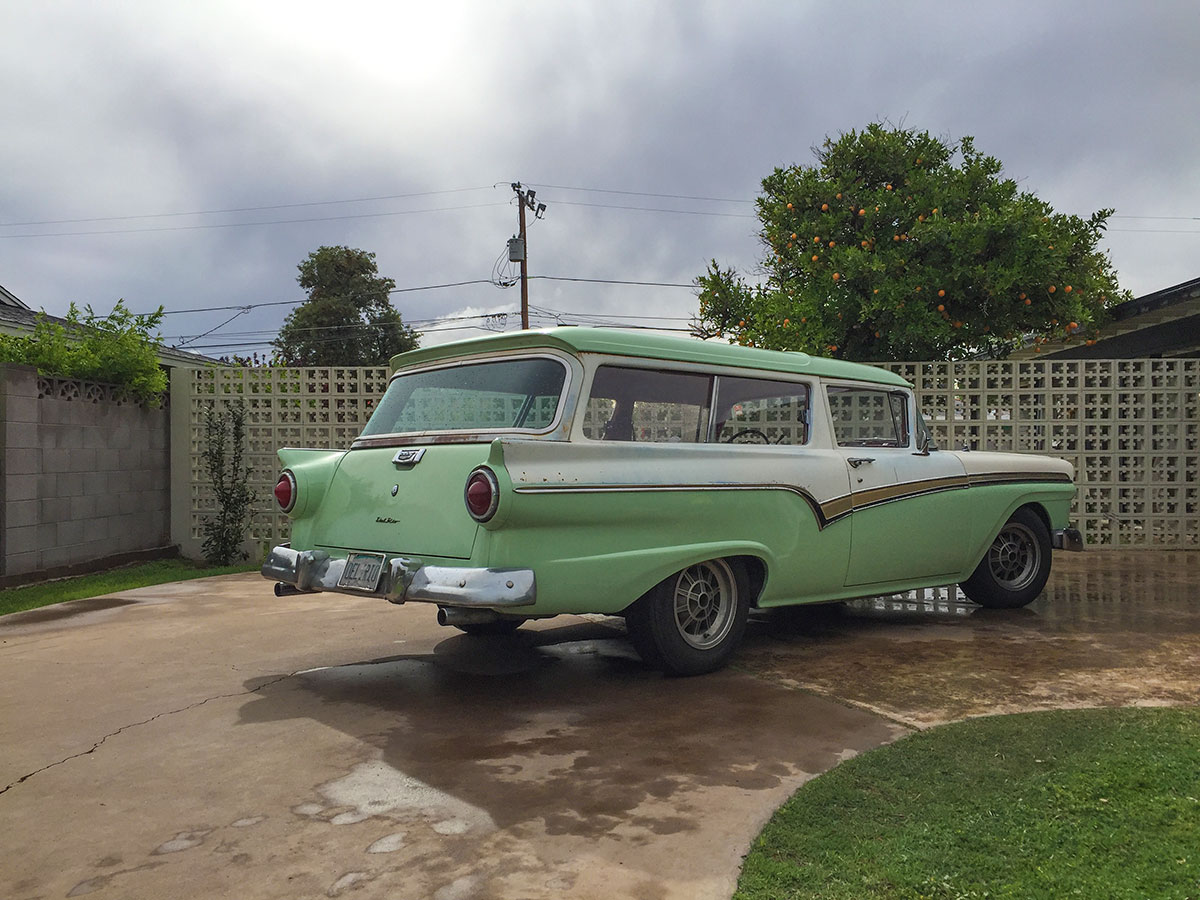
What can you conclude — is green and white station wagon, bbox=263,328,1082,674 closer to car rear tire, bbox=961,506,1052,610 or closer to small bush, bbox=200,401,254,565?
car rear tire, bbox=961,506,1052,610

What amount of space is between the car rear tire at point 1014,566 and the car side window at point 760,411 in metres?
2.20

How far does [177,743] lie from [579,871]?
7.04 ft

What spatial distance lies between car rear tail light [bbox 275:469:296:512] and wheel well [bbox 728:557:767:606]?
8.07ft

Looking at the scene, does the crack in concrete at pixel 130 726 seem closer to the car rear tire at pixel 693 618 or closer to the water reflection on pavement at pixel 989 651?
the car rear tire at pixel 693 618

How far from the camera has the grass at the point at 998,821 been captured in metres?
2.60

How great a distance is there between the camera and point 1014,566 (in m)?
6.95

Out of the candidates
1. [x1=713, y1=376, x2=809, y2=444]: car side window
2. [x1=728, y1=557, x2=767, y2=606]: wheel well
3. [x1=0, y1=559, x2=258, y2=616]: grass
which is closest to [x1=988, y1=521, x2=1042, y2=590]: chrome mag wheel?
[x1=713, y1=376, x2=809, y2=444]: car side window

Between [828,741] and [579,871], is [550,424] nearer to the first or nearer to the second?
[828,741]

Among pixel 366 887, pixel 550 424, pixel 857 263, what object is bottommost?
pixel 366 887

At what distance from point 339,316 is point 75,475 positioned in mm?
23597

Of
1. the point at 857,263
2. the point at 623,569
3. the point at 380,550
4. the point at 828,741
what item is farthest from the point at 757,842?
the point at 857,263

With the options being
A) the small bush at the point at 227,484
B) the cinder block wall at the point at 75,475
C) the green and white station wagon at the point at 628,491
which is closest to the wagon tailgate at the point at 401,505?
the green and white station wagon at the point at 628,491

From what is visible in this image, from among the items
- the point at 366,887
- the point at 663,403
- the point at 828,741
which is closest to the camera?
the point at 366,887

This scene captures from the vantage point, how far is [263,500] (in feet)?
35.2
